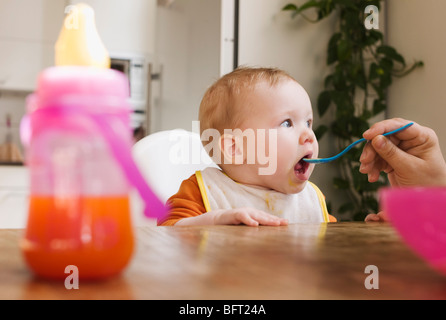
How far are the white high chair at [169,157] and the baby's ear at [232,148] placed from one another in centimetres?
16

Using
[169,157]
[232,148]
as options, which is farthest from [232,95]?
[169,157]

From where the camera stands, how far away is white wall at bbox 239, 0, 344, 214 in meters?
2.81

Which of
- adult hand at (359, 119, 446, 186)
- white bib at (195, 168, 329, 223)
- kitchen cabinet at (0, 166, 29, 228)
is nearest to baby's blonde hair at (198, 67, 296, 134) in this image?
white bib at (195, 168, 329, 223)

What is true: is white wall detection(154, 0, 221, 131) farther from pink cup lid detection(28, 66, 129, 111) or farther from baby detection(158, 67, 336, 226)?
pink cup lid detection(28, 66, 129, 111)

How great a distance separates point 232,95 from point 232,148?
135mm

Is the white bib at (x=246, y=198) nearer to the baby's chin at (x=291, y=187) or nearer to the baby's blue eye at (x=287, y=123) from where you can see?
the baby's chin at (x=291, y=187)

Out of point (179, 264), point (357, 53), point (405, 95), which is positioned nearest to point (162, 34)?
point (357, 53)

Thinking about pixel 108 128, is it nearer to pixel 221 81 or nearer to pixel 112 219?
pixel 112 219

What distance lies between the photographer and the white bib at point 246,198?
4.09 ft

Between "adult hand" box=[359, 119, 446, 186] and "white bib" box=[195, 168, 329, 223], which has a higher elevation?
"adult hand" box=[359, 119, 446, 186]

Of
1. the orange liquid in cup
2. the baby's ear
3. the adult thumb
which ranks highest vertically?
the baby's ear

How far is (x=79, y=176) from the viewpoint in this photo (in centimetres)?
29

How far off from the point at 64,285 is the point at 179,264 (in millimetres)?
92

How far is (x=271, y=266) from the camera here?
0.36m
